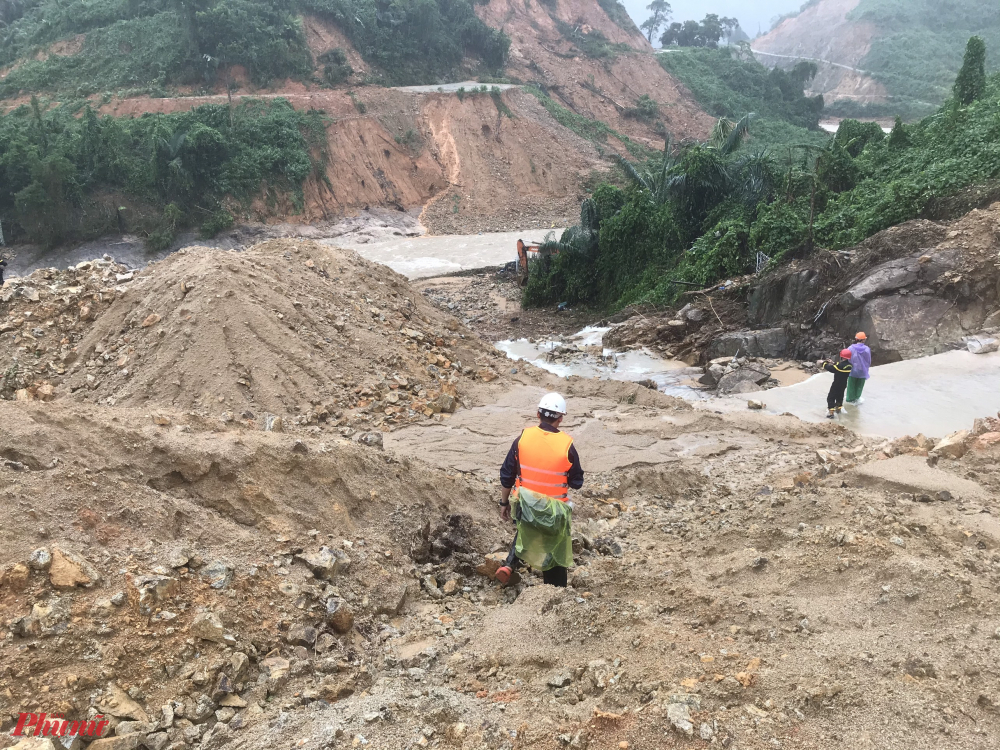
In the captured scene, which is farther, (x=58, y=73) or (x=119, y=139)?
(x=58, y=73)

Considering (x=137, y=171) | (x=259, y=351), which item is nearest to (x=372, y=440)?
(x=259, y=351)

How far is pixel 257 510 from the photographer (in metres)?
3.85

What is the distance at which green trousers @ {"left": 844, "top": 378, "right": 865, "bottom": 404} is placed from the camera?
25.4ft

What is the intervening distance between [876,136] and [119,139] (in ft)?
84.1

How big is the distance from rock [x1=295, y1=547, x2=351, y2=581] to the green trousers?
6.55 meters

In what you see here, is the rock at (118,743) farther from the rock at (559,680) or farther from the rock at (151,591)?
the rock at (559,680)

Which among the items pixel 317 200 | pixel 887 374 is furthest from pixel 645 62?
pixel 887 374

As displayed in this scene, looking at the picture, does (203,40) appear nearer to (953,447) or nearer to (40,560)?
(40,560)

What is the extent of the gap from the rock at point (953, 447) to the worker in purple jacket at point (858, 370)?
2425 mm

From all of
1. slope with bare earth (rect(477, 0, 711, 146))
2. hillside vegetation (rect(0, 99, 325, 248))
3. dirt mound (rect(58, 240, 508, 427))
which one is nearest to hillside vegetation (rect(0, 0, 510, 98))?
slope with bare earth (rect(477, 0, 711, 146))

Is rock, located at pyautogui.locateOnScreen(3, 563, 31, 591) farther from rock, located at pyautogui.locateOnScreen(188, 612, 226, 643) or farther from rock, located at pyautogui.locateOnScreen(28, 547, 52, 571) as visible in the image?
rock, located at pyautogui.locateOnScreen(188, 612, 226, 643)

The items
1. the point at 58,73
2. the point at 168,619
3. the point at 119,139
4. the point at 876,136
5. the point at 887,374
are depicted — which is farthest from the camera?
the point at 58,73

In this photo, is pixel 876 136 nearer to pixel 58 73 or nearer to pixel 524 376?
pixel 524 376

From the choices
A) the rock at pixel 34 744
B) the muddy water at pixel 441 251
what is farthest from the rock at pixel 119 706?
the muddy water at pixel 441 251
